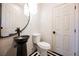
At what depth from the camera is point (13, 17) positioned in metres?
1.40

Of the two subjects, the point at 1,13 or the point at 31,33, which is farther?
the point at 31,33

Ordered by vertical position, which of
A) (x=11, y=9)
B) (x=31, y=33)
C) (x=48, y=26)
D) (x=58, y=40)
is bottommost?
(x=58, y=40)

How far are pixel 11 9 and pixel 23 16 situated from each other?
20cm

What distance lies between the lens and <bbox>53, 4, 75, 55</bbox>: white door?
1.37 m

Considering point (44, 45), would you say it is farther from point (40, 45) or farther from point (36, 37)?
point (36, 37)

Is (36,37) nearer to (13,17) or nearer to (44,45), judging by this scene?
(44,45)

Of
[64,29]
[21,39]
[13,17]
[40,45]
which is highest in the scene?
[13,17]

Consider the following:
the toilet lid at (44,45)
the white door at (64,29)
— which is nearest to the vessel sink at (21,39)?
the toilet lid at (44,45)

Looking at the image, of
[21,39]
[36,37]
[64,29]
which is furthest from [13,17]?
[64,29]

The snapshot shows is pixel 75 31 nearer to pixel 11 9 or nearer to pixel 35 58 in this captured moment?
pixel 35 58

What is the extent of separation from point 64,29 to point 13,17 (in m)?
0.80

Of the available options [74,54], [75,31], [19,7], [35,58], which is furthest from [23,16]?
[74,54]

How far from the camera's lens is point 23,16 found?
1435 mm

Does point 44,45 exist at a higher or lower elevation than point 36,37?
lower
